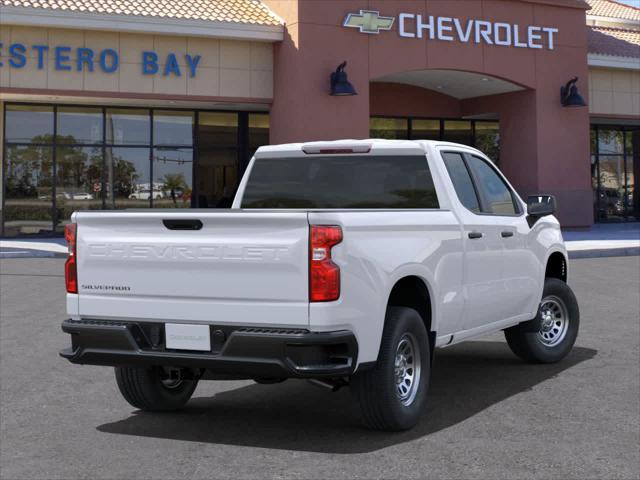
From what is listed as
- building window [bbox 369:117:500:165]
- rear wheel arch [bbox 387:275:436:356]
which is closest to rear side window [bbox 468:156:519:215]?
rear wheel arch [bbox 387:275:436:356]

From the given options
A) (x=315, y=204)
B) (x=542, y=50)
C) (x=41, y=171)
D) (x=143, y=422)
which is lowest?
(x=143, y=422)

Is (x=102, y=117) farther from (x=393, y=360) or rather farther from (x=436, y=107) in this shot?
(x=393, y=360)

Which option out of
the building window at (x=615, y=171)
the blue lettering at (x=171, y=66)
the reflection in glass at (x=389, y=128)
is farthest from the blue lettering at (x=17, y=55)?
the building window at (x=615, y=171)

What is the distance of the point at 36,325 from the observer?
430 inches

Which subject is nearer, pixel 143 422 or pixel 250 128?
pixel 143 422

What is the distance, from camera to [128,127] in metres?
28.7

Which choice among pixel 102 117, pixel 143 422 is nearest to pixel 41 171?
pixel 102 117

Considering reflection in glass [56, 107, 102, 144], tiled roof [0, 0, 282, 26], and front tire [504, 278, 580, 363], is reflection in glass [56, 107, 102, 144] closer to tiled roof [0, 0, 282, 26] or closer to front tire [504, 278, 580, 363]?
tiled roof [0, 0, 282, 26]

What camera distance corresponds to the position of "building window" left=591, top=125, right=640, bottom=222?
36.7 metres

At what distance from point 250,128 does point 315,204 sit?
76.6 feet

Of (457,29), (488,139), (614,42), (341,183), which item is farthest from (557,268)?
(614,42)

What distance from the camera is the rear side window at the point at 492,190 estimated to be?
7.61 metres

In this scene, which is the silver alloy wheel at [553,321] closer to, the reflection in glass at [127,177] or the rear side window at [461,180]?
the rear side window at [461,180]

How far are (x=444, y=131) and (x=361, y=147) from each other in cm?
2670
